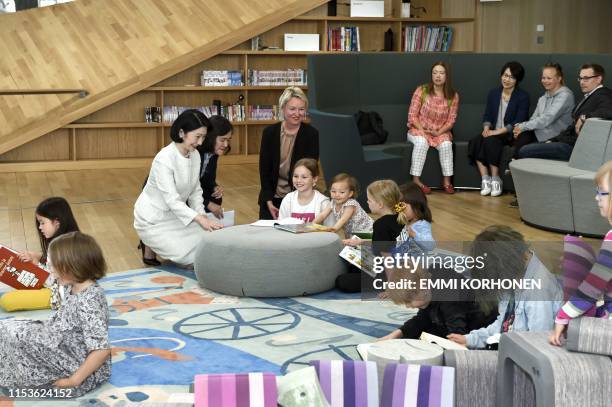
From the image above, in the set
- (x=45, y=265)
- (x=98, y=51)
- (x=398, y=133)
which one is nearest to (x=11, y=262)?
(x=45, y=265)

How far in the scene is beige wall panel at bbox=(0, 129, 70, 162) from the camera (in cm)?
1135

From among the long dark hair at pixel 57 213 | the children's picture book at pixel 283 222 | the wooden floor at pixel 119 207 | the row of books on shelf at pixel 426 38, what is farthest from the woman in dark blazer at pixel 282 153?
the row of books on shelf at pixel 426 38

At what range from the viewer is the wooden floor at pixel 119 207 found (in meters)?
7.49

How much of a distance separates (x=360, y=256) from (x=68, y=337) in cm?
228

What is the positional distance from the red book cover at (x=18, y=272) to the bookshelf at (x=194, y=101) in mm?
6069

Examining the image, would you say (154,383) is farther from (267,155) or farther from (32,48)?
(32,48)

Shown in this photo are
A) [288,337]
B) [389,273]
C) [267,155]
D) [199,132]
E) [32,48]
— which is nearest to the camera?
[389,273]

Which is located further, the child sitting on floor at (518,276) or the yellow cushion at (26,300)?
the yellow cushion at (26,300)

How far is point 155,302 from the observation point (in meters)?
5.77

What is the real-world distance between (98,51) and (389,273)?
26.2ft

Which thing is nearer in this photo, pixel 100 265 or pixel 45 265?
pixel 100 265

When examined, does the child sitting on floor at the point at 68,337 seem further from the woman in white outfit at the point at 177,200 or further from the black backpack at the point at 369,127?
the black backpack at the point at 369,127

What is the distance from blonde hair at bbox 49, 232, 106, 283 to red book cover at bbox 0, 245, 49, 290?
1.57 meters

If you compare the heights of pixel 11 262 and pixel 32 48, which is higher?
pixel 32 48
